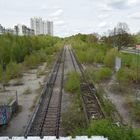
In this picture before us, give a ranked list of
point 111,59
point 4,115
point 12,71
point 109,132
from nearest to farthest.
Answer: point 109,132 → point 4,115 → point 12,71 → point 111,59

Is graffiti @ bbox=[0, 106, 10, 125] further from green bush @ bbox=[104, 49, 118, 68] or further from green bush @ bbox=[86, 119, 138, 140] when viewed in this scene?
green bush @ bbox=[104, 49, 118, 68]

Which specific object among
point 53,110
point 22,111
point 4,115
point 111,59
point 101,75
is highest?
point 111,59

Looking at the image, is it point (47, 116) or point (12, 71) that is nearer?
point (47, 116)

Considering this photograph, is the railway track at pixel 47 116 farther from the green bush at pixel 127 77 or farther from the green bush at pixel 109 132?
the green bush at pixel 127 77

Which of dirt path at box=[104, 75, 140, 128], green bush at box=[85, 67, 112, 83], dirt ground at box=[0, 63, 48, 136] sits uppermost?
green bush at box=[85, 67, 112, 83]

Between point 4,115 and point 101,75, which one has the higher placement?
point 101,75

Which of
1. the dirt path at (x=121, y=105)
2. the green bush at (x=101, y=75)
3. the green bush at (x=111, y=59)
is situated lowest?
the dirt path at (x=121, y=105)

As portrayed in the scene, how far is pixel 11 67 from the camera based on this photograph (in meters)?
33.3

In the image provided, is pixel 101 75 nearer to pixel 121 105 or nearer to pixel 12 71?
pixel 12 71

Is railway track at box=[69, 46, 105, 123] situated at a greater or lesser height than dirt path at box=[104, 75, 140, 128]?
greater

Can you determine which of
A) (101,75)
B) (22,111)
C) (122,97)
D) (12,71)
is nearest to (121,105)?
(122,97)

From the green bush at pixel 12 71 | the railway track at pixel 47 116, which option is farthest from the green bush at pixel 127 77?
the green bush at pixel 12 71

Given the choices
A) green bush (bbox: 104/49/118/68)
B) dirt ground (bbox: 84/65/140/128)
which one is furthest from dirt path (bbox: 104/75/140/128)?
green bush (bbox: 104/49/118/68)

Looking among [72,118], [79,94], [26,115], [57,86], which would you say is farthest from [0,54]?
[72,118]
